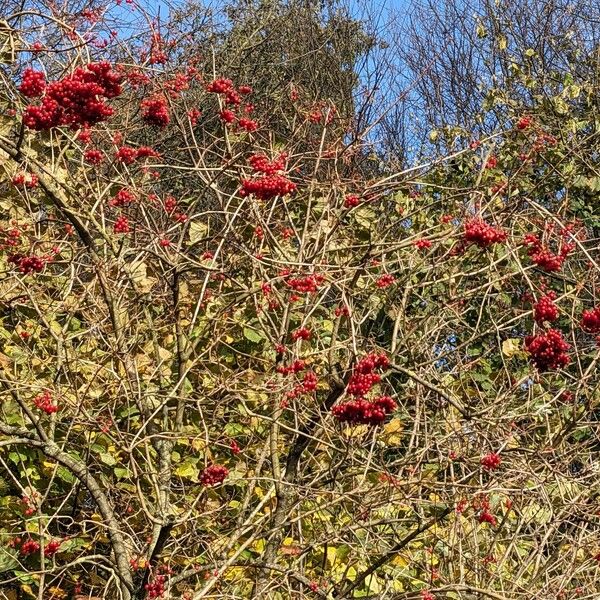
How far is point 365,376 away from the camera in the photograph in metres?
2.75

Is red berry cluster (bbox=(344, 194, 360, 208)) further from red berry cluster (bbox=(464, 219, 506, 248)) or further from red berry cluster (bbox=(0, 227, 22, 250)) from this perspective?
red berry cluster (bbox=(0, 227, 22, 250))

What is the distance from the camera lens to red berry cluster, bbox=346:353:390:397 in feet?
8.97

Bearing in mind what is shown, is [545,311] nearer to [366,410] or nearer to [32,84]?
[366,410]

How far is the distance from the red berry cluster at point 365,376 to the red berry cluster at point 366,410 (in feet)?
0.10

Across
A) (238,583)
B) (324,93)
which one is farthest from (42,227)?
(324,93)

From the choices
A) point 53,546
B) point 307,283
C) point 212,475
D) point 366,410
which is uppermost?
point 307,283

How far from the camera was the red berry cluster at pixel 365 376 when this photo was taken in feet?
8.97

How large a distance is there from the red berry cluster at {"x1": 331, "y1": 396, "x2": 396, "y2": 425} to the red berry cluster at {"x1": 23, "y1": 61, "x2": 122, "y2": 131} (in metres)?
1.12

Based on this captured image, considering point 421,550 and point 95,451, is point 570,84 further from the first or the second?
point 95,451

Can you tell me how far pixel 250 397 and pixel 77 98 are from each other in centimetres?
184

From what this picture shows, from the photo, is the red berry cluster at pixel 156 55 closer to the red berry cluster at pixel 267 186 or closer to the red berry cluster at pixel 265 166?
the red berry cluster at pixel 265 166

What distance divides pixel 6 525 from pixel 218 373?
1168 mm

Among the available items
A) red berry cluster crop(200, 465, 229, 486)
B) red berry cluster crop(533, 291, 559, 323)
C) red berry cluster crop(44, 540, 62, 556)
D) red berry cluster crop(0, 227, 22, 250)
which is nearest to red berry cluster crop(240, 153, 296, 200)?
red berry cluster crop(533, 291, 559, 323)

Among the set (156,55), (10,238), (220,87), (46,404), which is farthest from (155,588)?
(156,55)
